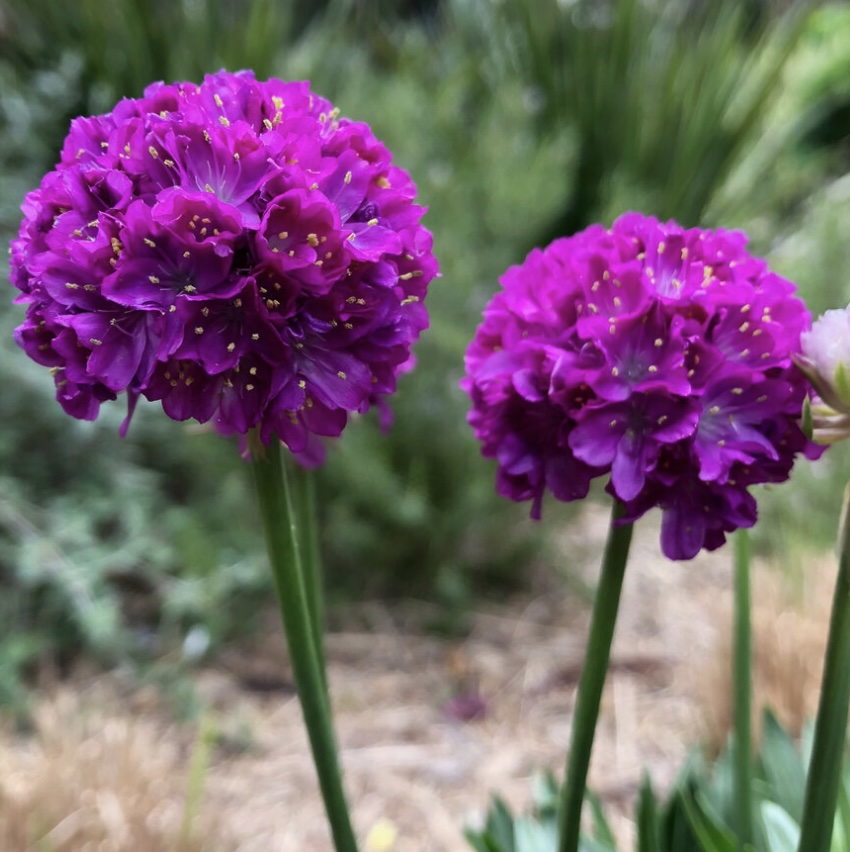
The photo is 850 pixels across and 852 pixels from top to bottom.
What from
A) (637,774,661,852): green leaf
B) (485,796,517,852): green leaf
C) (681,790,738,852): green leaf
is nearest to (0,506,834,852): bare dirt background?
(485,796,517,852): green leaf

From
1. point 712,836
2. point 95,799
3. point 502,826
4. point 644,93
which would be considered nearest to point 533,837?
point 502,826

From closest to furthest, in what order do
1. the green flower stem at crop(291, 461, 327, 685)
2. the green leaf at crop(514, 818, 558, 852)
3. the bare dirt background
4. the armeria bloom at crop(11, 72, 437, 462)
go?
the armeria bloom at crop(11, 72, 437, 462) → the green flower stem at crop(291, 461, 327, 685) → the green leaf at crop(514, 818, 558, 852) → the bare dirt background

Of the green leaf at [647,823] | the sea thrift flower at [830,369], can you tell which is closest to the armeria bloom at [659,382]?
the sea thrift flower at [830,369]

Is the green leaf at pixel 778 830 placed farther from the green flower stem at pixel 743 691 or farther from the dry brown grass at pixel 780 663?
the dry brown grass at pixel 780 663

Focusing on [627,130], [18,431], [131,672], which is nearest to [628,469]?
[131,672]

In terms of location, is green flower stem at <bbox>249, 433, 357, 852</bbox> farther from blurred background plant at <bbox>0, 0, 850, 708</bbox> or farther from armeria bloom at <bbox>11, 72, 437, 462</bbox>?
blurred background plant at <bbox>0, 0, 850, 708</bbox>

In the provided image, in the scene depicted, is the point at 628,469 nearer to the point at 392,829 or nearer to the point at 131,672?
the point at 392,829
